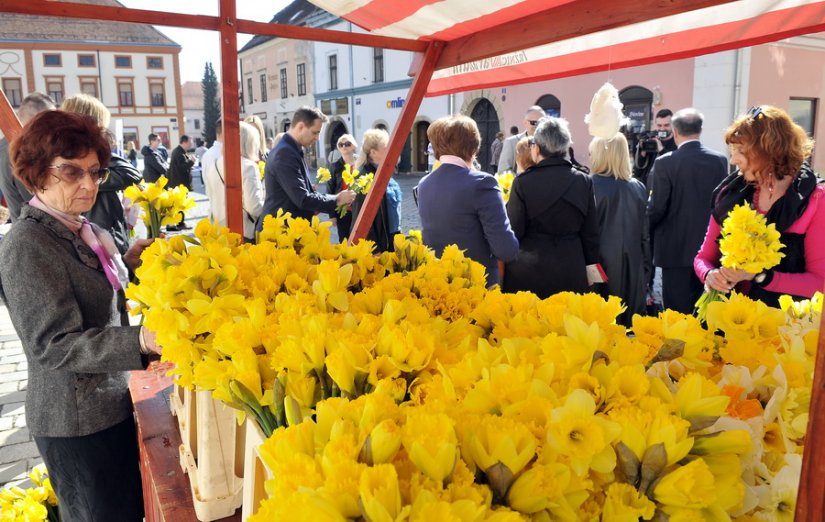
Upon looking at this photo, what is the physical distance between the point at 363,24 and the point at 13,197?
218 cm

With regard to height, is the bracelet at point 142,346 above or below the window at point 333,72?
below

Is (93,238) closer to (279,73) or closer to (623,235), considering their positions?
(623,235)

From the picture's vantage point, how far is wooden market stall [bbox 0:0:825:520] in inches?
70.0

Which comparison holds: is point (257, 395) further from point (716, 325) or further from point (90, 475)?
point (90, 475)

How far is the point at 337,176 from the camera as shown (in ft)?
20.0

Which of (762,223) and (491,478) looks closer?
(491,478)

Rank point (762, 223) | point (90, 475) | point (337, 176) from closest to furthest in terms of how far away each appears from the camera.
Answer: point (90, 475) → point (762, 223) → point (337, 176)

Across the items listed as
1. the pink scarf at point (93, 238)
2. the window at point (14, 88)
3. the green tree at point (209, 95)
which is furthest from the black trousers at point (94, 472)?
the green tree at point (209, 95)

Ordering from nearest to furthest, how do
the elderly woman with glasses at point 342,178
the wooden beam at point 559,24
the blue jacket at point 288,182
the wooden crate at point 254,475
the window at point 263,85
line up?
the wooden crate at point 254,475, the wooden beam at point 559,24, the blue jacket at point 288,182, the elderly woman with glasses at point 342,178, the window at point 263,85

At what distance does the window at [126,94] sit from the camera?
4503 cm

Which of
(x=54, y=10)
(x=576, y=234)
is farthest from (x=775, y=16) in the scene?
(x=54, y=10)

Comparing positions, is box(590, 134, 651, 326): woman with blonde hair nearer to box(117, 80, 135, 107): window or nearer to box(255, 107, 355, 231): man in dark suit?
box(255, 107, 355, 231): man in dark suit

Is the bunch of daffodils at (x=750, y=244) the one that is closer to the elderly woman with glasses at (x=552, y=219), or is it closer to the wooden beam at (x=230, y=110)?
the elderly woman with glasses at (x=552, y=219)

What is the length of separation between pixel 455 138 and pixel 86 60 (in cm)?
4984
